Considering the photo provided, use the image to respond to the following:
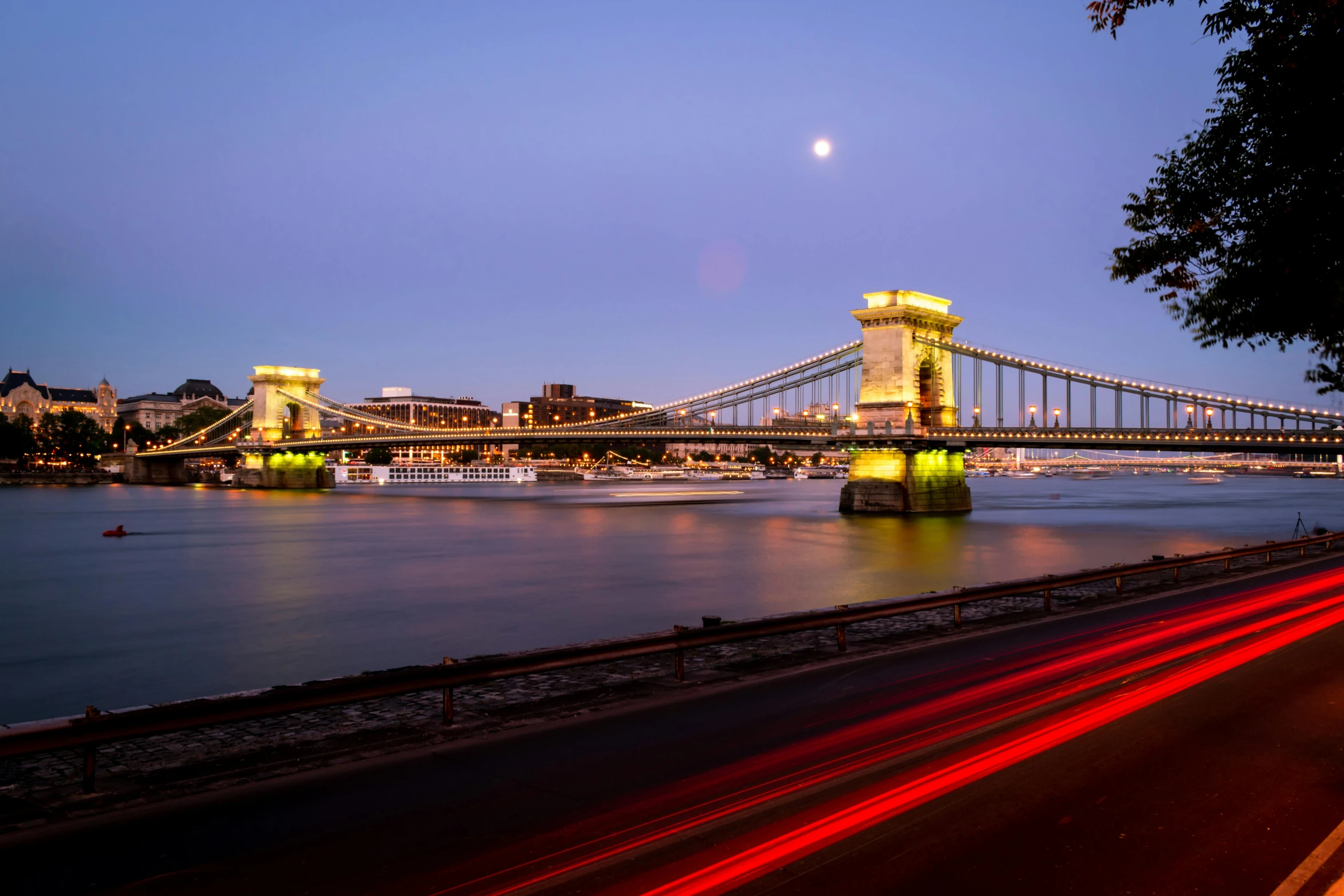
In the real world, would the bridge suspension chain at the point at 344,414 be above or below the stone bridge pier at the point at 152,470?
above

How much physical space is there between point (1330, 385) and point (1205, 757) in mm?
10717

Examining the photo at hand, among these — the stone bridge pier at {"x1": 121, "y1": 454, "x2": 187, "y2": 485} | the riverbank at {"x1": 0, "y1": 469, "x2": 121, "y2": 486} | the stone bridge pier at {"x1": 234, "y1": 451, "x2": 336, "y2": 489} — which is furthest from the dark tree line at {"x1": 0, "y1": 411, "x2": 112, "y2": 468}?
the stone bridge pier at {"x1": 234, "y1": 451, "x2": 336, "y2": 489}

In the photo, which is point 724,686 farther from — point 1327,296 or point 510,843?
point 1327,296

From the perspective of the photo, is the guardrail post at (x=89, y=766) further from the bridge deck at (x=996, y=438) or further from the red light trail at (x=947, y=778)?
the bridge deck at (x=996, y=438)

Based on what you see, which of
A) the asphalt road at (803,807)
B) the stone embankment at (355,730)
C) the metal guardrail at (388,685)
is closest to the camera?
the asphalt road at (803,807)

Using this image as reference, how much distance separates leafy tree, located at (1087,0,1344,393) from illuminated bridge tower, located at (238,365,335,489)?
119m

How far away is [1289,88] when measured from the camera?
9.09 metres

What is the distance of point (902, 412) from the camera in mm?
65125

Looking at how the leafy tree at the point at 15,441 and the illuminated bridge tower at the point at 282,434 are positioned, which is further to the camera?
the leafy tree at the point at 15,441

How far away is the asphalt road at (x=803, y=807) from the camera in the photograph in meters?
5.31

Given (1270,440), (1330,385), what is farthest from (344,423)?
(1330,385)

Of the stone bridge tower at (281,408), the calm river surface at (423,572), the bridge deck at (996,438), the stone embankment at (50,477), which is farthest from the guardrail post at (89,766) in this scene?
the stone embankment at (50,477)

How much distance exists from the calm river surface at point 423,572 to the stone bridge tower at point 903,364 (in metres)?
8.82

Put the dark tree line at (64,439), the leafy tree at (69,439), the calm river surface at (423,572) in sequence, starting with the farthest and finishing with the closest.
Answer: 1. the leafy tree at (69,439)
2. the dark tree line at (64,439)
3. the calm river surface at (423,572)
